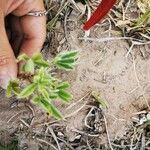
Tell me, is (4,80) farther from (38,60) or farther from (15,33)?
(15,33)

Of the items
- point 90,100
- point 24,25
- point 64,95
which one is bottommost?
point 90,100

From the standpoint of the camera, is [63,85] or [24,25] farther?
[24,25]

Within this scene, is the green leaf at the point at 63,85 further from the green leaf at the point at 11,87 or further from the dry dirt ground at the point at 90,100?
the dry dirt ground at the point at 90,100

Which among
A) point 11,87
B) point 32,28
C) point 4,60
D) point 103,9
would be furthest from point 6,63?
point 103,9

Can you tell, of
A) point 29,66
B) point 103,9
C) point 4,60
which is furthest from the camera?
point 4,60

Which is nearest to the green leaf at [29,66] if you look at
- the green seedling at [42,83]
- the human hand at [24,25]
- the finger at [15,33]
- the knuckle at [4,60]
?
the green seedling at [42,83]

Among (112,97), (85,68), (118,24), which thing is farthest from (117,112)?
(118,24)

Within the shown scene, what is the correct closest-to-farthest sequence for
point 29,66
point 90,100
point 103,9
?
point 103,9
point 29,66
point 90,100
